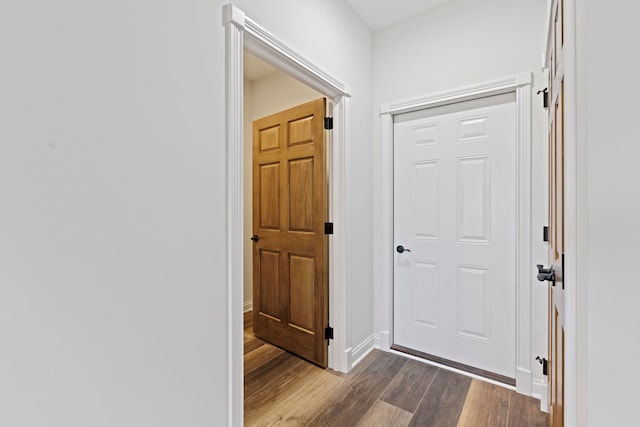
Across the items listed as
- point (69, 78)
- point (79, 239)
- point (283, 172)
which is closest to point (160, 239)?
point (79, 239)

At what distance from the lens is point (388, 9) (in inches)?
88.0

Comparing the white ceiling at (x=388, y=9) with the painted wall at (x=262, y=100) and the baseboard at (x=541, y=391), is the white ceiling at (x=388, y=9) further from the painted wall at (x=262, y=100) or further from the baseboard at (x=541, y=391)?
the baseboard at (x=541, y=391)

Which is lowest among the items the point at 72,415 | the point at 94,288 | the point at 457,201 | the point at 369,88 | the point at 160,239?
the point at 72,415

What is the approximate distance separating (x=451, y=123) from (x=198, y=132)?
1837mm

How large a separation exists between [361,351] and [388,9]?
8.82 feet

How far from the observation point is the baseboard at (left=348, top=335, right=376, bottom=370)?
86.2 inches

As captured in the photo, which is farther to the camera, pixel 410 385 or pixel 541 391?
pixel 410 385

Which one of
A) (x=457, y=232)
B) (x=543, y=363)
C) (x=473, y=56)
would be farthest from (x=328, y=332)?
(x=473, y=56)

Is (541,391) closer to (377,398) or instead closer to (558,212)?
(377,398)

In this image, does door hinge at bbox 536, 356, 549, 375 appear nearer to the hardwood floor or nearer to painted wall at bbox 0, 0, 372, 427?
the hardwood floor

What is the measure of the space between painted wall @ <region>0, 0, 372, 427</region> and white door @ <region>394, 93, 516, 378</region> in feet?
5.24

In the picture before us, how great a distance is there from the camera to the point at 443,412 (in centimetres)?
169

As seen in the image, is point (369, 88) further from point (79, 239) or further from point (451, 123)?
point (79, 239)
